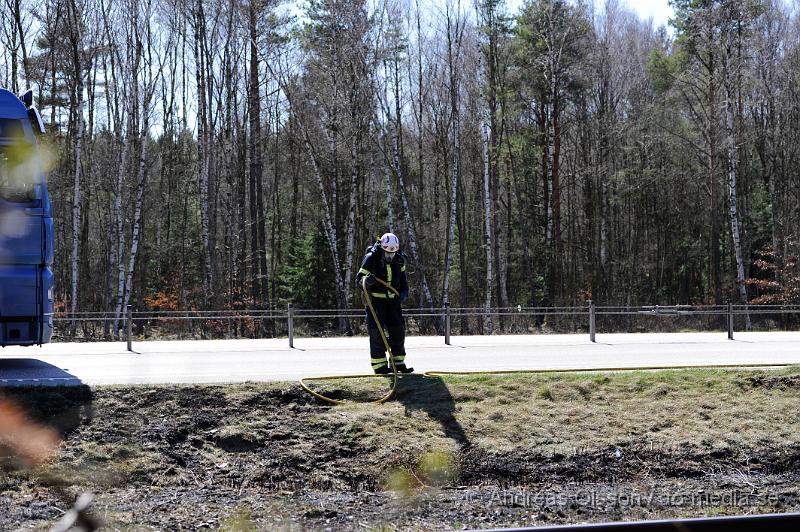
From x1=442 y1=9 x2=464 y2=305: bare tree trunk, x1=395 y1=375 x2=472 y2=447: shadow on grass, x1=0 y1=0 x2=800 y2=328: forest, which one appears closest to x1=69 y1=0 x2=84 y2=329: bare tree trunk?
x1=0 y1=0 x2=800 y2=328: forest

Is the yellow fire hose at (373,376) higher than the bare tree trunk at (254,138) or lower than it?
lower

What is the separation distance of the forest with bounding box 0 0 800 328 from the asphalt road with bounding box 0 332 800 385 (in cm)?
1228

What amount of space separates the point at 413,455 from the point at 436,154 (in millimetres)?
37112

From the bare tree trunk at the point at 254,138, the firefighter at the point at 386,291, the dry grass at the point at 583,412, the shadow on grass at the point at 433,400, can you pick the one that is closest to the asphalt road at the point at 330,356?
the firefighter at the point at 386,291

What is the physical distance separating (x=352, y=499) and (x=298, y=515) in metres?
0.80

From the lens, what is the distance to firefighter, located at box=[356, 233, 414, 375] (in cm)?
1233

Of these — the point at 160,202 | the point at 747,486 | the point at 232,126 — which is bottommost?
the point at 747,486

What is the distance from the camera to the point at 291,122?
147ft

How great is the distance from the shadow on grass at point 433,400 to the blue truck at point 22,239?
5925mm

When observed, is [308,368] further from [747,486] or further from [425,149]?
[425,149]

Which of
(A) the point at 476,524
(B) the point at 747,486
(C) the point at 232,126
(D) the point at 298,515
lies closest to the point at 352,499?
(D) the point at 298,515

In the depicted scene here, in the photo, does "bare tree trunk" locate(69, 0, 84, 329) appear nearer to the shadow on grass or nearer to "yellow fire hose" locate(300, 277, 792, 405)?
"yellow fire hose" locate(300, 277, 792, 405)

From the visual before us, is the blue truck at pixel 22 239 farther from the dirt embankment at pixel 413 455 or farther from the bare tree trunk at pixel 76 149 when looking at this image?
the bare tree trunk at pixel 76 149

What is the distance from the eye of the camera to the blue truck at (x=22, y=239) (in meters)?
12.6
